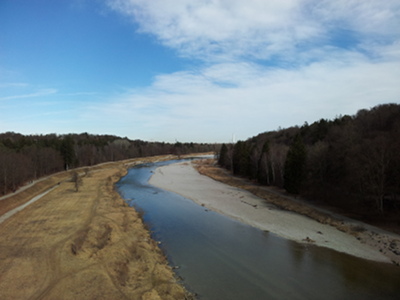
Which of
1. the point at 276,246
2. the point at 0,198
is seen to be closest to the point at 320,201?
the point at 276,246

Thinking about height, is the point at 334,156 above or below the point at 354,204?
above

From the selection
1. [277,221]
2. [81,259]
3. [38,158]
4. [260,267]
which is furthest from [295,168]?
[38,158]

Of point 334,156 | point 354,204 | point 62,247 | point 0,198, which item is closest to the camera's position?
point 62,247

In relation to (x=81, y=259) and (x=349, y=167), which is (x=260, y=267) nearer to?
(x=81, y=259)

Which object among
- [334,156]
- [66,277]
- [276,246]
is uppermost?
[334,156]

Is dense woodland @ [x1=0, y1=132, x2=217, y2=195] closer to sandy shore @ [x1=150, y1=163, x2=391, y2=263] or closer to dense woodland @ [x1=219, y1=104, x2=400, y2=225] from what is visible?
sandy shore @ [x1=150, y1=163, x2=391, y2=263]

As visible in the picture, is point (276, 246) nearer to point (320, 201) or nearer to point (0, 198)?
point (320, 201)

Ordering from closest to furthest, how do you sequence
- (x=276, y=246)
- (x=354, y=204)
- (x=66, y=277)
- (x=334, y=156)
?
1. (x=66, y=277)
2. (x=276, y=246)
3. (x=354, y=204)
4. (x=334, y=156)
